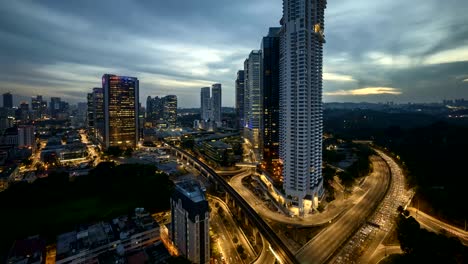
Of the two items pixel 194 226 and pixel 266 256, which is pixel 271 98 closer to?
pixel 266 256

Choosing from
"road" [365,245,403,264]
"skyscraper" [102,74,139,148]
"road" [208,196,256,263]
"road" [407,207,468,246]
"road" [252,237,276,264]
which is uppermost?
"skyscraper" [102,74,139,148]

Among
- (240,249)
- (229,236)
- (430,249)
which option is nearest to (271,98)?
(229,236)

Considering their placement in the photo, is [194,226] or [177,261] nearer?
→ [177,261]

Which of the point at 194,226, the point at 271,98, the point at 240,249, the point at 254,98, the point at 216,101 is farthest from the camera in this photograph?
the point at 216,101

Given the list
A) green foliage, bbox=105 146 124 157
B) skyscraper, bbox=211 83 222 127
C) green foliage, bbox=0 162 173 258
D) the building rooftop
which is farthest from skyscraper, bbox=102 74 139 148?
the building rooftop

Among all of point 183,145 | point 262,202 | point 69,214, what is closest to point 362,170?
point 262,202

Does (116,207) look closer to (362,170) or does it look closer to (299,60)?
(299,60)

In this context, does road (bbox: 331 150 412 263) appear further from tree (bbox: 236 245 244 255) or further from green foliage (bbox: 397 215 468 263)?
tree (bbox: 236 245 244 255)
